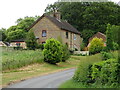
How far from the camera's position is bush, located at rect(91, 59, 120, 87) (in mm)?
13953

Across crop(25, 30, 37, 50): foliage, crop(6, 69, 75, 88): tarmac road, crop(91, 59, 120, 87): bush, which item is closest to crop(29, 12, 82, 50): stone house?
crop(25, 30, 37, 50): foliage

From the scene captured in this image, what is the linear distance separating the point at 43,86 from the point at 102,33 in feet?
177

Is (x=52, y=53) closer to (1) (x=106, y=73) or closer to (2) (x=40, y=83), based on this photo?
(2) (x=40, y=83)

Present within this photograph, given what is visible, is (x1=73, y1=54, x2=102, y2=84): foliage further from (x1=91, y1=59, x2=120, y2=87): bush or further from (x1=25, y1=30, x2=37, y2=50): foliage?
(x1=25, y1=30, x2=37, y2=50): foliage

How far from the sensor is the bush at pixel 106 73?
45.8ft

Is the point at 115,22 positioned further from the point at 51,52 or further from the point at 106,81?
the point at 106,81

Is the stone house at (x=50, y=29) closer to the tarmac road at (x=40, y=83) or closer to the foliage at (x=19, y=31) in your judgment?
the foliage at (x=19, y=31)

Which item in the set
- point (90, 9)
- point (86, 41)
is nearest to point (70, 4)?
point (90, 9)

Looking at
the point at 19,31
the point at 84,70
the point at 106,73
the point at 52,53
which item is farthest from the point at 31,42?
the point at 106,73

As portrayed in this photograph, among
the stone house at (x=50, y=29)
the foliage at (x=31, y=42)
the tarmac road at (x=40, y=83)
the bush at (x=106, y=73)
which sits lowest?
the tarmac road at (x=40, y=83)

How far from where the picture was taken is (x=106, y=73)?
1438cm

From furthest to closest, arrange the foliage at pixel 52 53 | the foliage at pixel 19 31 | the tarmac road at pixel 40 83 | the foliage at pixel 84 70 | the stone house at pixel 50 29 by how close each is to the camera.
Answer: the foliage at pixel 19 31 < the stone house at pixel 50 29 < the foliage at pixel 52 53 < the foliage at pixel 84 70 < the tarmac road at pixel 40 83

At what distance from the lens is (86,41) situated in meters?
68.8

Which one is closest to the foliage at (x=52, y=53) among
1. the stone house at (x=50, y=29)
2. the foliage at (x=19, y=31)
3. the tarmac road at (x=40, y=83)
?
the tarmac road at (x=40, y=83)
